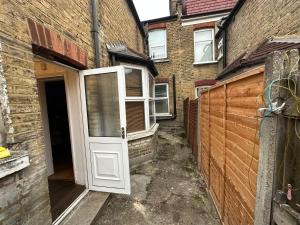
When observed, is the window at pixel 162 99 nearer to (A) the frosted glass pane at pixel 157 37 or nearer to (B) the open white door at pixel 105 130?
(A) the frosted glass pane at pixel 157 37

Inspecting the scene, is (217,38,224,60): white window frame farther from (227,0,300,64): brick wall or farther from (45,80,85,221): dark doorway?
(45,80,85,221): dark doorway

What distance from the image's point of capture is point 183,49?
10.4 meters

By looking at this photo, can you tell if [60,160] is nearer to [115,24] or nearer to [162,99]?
[115,24]

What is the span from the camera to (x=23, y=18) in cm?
209

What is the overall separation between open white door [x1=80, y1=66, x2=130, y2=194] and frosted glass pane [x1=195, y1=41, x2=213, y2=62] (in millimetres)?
8067

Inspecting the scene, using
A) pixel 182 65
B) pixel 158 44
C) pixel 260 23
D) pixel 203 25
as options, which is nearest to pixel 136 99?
→ pixel 260 23

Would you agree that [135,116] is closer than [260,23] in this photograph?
Yes

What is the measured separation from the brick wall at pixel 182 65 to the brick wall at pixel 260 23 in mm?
2097

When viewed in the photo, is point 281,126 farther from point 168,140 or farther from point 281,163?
point 168,140

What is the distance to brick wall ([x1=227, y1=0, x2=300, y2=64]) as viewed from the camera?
412cm

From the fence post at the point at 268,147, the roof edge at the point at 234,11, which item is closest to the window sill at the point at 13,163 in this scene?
the fence post at the point at 268,147

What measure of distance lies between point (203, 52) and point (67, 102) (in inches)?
344

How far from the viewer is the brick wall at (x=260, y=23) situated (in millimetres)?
4116

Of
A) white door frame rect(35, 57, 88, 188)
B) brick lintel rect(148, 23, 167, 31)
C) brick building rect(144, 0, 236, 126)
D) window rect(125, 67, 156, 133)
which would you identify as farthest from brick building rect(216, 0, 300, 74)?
white door frame rect(35, 57, 88, 188)
